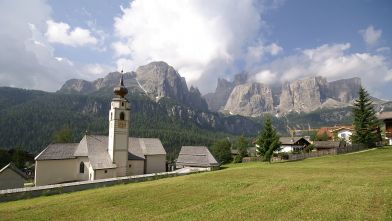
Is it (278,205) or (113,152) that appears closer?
(278,205)

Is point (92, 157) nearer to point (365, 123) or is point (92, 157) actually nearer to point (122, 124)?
point (122, 124)

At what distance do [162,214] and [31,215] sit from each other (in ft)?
33.2

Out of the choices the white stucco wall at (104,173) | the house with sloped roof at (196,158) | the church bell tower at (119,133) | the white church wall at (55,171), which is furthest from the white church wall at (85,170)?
the house with sloped roof at (196,158)

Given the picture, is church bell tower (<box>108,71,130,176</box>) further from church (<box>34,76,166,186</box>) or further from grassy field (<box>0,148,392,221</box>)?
grassy field (<box>0,148,392,221</box>)

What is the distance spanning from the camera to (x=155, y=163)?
6638 cm

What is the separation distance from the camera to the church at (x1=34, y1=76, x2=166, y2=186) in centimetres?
5103

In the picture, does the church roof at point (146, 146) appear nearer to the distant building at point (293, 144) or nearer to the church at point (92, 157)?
the church at point (92, 157)

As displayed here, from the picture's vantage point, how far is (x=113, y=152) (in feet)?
176

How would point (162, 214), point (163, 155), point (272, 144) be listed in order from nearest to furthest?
1. point (162, 214)
2. point (272, 144)
3. point (163, 155)

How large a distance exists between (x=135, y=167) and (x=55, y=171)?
1442 centimetres

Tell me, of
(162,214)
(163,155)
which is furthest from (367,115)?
(162,214)

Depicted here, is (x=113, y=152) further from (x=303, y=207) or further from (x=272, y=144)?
(x=303, y=207)

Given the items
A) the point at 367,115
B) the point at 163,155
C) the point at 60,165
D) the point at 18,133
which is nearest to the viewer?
the point at 60,165

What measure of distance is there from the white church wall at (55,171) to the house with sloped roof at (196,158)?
80.9ft
